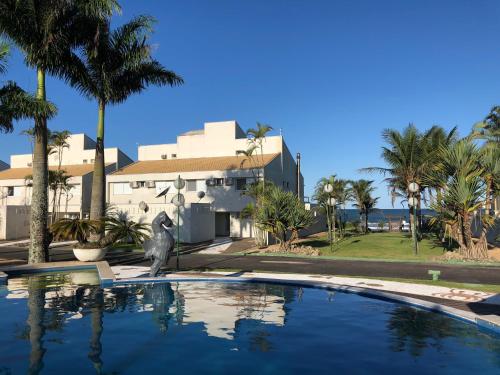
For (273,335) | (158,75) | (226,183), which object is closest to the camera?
(273,335)

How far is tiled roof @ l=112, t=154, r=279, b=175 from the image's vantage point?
38312 mm

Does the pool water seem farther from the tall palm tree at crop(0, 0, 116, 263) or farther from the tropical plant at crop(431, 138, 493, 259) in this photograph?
the tropical plant at crop(431, 138, 493, 259)

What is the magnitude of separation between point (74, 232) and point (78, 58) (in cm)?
920

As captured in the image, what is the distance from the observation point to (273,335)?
25.7 feet

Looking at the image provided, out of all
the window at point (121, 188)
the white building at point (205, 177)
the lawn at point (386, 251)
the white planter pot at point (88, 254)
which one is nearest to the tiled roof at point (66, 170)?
the window at point (121, 188)

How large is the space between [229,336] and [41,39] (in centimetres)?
1637

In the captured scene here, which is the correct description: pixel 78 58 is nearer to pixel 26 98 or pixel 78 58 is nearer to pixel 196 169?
pixel 26 98

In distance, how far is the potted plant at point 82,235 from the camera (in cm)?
1809

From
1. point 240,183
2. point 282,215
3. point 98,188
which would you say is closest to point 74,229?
point 98,188

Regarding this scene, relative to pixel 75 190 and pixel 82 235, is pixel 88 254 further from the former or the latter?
pixel 75 190

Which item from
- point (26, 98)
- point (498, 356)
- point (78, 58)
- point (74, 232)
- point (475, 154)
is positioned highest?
point (78, 58)

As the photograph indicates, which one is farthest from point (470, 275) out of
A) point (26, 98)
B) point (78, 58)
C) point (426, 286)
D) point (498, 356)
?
point (78, 58)

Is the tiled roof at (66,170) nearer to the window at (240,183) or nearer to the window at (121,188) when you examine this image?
the window at (121,188)

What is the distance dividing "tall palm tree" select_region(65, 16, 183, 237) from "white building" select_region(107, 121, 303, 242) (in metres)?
10.8
